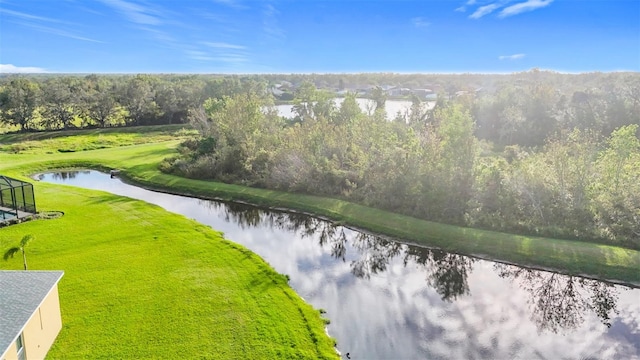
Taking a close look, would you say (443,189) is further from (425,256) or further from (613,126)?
(613,126)

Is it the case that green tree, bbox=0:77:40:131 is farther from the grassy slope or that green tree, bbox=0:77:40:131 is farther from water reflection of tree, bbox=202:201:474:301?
water reflection of tree, bbox=202:201:474:301

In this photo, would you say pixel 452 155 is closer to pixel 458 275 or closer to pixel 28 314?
pixel 458 275

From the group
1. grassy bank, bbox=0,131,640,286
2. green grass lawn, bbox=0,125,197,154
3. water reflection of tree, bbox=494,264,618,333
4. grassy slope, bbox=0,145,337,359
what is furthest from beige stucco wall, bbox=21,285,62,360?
green grass lawn, bbox=0,125,197,154

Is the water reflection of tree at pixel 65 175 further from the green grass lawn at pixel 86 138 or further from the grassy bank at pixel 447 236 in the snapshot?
the green grass lawn at pixel 86 138

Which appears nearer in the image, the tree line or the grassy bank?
the grassy bank

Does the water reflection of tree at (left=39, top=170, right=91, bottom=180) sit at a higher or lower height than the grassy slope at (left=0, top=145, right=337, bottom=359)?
lower

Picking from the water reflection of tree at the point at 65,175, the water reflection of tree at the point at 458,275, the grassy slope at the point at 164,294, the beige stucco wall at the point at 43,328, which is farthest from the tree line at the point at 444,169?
the beige stucco wall at the point at 43,328
